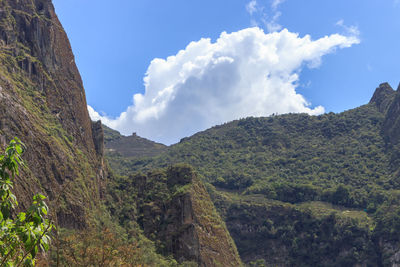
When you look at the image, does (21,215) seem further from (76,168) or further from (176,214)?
(176,214)

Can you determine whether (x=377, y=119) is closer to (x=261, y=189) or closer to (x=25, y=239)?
(x=261, y=189)

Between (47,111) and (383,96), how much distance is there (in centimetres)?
14831

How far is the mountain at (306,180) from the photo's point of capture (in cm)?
8962

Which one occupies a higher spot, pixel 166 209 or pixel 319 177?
pixel 319 177

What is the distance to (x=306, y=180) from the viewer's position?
11656 cm

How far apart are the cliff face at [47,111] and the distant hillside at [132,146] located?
9582cm

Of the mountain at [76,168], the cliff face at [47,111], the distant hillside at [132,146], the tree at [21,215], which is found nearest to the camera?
the tree at [21,215]

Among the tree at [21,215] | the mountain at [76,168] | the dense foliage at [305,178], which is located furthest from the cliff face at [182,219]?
the tree at [21,215]

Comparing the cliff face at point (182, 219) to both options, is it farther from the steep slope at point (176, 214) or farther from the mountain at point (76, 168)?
the mountain at point (76, 168)

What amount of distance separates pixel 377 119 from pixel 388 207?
65336mm

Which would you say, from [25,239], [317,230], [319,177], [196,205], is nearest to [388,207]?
[317,230]

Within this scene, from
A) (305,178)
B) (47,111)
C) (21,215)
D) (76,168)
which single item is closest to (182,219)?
(76,168)

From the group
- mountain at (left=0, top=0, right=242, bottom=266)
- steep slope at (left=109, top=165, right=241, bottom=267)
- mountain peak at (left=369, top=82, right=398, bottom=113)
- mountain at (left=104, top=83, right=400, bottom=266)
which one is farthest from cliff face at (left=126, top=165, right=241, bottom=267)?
mountain peak at (left=369, top=82, right=398, bottom=113)

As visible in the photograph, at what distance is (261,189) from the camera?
110000 millimetres
